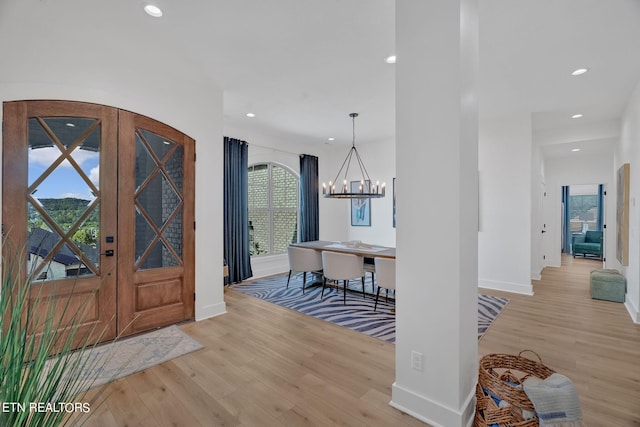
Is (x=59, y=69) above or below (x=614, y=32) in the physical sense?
below

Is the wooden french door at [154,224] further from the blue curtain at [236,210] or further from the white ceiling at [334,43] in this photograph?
the blue curtain at [236,210]

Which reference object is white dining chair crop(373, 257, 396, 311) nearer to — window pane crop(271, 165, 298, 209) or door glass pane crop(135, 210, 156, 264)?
door glass pane crop(135, 210, 156, 264)

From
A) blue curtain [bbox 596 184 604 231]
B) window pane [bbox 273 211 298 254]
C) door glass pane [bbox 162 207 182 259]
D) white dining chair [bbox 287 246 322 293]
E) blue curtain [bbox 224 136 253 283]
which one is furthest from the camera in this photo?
blue curtain [bbox 596 184 604 231]

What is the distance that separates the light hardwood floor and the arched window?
255cm

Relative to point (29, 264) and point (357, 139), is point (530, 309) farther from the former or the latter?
point (29, 264)

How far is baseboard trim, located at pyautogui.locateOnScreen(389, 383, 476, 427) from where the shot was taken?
181 centimetres

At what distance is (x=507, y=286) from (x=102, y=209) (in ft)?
19.0

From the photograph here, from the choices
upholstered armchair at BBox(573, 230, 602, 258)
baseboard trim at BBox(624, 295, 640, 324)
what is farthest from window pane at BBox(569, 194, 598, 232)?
baseboard trim at BBox(624, 295, 640, 324)

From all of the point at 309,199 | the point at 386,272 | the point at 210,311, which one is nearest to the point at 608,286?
the point at 386,272

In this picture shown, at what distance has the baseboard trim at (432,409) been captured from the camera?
1.81 m

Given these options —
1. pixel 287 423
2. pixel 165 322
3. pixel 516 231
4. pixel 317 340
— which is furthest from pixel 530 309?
pixel 165 322

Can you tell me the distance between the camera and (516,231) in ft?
15.9

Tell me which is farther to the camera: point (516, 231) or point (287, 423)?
point (516, 231)

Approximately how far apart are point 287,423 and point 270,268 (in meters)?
4.47
